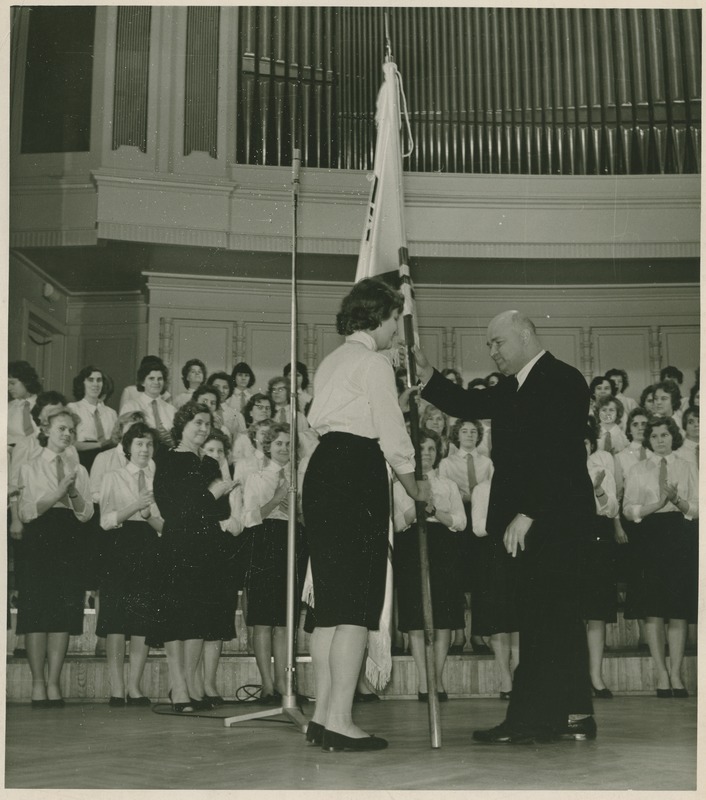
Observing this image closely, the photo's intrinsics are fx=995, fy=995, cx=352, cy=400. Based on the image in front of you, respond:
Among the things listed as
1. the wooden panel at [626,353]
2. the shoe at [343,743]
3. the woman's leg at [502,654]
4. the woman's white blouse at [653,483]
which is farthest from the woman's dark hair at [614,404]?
the shoe at [343,743]

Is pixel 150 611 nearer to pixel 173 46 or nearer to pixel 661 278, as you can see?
pixel 173 46

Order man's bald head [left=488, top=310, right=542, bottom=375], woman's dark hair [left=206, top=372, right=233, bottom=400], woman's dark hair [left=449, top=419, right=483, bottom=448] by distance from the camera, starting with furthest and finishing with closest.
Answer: woman's dark hair [left=206, top=372, right=233, bottom=400] < woman's dark hair [left=449, top=419, right=483, bottom=448] < man's bald head [left=488, top=310, right=542, bottom=375]

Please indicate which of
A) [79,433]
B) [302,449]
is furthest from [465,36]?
[79,433]

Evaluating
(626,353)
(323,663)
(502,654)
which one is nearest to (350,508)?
(323,663)

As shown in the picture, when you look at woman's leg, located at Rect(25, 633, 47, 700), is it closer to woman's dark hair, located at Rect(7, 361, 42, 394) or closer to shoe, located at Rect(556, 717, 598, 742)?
woman's dark hair, located at Rect(7, 361, 42, 394)

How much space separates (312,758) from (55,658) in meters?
1.94

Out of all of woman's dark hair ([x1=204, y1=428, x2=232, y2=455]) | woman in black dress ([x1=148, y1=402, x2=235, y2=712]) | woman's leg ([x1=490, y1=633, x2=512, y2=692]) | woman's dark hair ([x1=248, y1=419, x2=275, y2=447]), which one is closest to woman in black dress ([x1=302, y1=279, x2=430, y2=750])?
woman in black dress ([x1=148, y1=402, x2=235, y2=712])

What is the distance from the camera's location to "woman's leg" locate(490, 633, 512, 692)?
16.6 feet

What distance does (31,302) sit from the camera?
7.01m

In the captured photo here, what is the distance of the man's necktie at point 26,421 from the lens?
5.13 m

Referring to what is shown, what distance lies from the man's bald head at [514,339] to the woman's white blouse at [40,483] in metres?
2.35

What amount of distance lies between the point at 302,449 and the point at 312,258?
6.90 ft

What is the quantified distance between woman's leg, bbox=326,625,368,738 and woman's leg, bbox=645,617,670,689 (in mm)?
2374

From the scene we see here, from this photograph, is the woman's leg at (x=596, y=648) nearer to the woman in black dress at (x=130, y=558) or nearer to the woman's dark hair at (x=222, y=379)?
the woman in black dress at (x=130, y=558)
